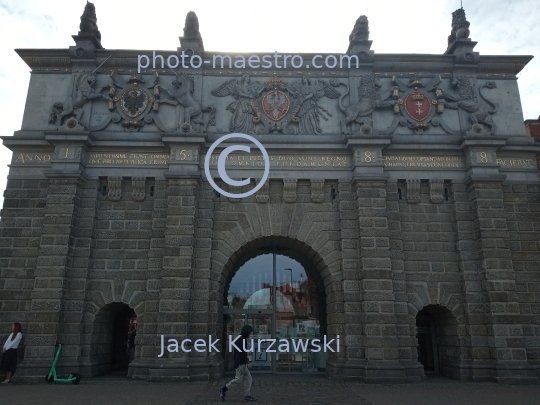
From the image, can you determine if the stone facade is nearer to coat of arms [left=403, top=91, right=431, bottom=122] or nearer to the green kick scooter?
coat of arms [left=403, top=91, right=431, bottom=122]

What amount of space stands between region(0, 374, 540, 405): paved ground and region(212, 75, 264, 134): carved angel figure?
901 centimetres

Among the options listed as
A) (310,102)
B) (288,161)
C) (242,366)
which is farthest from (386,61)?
(242,366)

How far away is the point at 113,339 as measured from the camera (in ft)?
54.8

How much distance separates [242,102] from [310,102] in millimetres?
2623

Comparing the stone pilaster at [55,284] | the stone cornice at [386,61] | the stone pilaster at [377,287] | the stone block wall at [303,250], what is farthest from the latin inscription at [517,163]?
the stone pilaster at [55,284]

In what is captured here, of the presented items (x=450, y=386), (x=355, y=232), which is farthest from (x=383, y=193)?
(x=450, y=386)

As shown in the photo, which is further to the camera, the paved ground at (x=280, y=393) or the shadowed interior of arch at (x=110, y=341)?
the shadowed interior of arch at (x=110, y=341)

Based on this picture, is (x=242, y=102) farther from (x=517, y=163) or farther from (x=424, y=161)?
(x=517, y=163)

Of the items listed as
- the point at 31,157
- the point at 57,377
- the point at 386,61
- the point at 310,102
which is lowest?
the point at 57,377

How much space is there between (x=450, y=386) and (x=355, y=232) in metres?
5.63

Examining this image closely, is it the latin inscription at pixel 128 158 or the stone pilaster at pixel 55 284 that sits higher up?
the latin inscription at pixel 128 158

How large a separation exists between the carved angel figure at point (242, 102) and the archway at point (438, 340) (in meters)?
9.36

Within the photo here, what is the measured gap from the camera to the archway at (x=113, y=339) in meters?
15.3

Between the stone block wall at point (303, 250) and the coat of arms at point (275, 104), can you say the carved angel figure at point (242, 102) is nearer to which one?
the coat of arms at point (275, 104)
